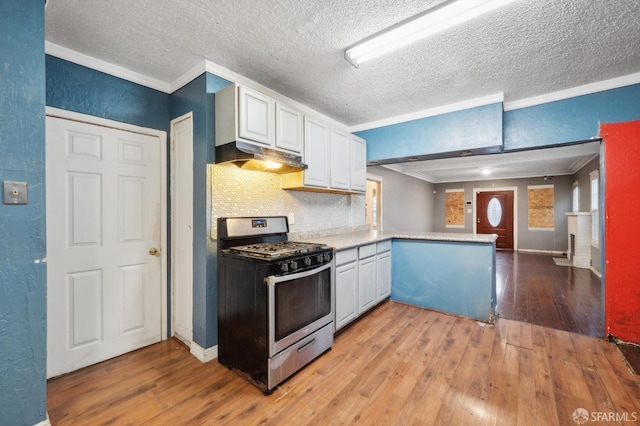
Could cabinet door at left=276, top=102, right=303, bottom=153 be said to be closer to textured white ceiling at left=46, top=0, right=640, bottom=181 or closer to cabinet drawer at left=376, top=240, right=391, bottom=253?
textured white ceiling at left=46, top=0, right=640, bottom=181

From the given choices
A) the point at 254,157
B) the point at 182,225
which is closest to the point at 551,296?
the point at 254,157

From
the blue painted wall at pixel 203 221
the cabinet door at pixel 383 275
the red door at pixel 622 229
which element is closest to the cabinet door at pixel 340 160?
the cabinet door at pixel 383 275

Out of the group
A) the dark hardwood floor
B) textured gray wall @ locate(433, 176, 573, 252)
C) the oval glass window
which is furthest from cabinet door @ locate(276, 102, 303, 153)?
the oval glass window

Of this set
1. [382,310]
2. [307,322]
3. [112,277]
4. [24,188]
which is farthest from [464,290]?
[24,188]

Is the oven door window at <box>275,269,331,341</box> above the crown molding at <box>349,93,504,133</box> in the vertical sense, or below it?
below

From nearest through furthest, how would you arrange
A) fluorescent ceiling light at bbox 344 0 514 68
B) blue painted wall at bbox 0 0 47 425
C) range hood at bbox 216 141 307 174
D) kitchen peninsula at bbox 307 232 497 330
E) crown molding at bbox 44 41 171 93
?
blue painted wall at bbox 0 0 47 425 < fluorescent ceiling light at bbox 344 0 514 68 < crown molding at bbox 44 41 171 93 < range hood at bbox 216 141 307 174 < kitchen peninsula at bbox 307 232 497 330

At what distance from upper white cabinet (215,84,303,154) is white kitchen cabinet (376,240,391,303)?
1.74 metres

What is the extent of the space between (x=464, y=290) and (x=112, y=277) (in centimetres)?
363

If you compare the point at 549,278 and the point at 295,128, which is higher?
the point at 295,128

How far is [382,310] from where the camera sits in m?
3.37

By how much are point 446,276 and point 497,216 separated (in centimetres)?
694

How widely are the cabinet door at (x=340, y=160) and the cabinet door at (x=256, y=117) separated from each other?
38.6 inches

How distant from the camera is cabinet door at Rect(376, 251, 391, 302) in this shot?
335 centimetres

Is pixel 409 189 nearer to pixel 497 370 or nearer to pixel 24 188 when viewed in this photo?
pixel 497 370
